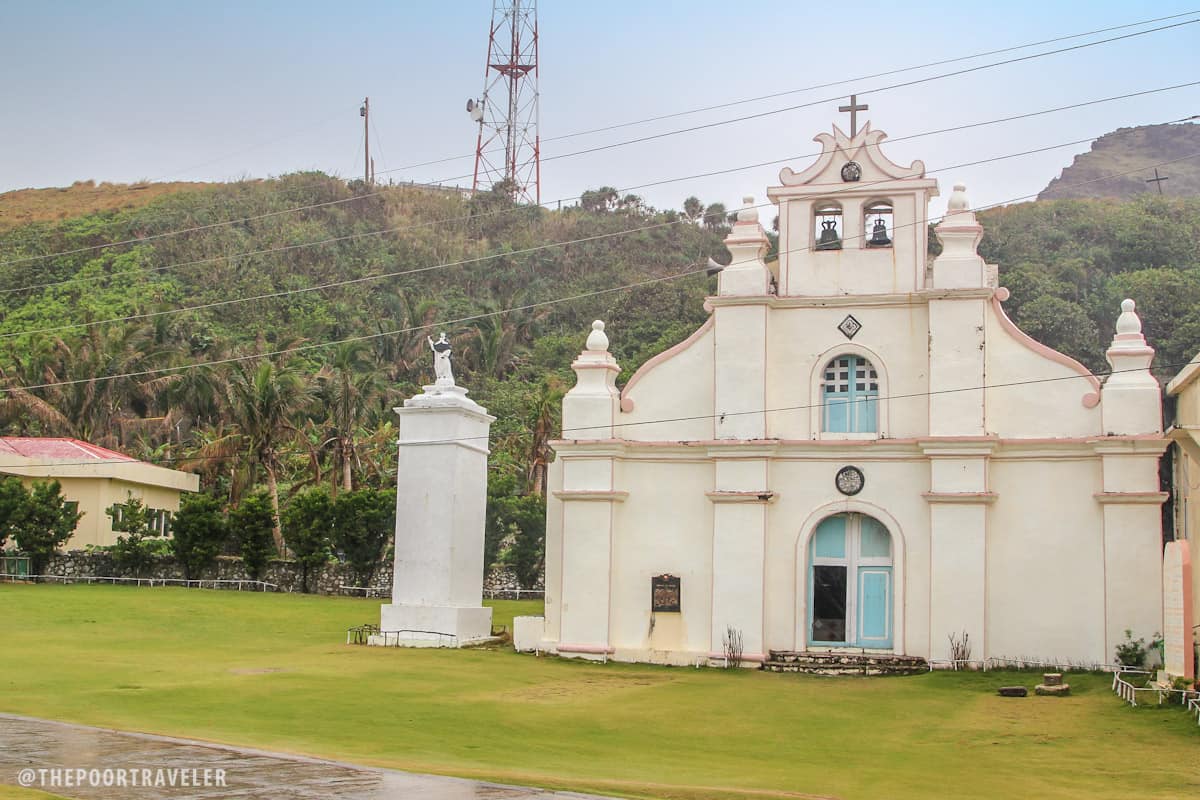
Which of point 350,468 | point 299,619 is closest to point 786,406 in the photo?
point 299,619

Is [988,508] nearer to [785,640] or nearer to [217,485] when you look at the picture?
[785,640]

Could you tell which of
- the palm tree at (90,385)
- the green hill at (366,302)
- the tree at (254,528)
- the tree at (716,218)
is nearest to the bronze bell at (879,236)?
the green hill at (366,302)

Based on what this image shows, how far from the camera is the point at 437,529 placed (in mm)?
26312

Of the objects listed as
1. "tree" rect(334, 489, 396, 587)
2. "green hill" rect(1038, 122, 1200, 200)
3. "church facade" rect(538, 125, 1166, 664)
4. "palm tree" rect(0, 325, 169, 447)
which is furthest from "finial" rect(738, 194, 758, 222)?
"green hill" rect(1038, 122, 1200, 200)

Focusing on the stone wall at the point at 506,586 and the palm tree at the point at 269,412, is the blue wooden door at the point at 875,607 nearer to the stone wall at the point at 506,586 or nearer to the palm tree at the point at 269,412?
the stone wall at the point at 506,586

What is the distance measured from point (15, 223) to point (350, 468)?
61015 millimetres

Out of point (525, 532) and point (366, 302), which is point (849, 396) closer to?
point (525, 532)

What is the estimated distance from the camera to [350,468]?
44.2m

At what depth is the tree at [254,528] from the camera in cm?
3825

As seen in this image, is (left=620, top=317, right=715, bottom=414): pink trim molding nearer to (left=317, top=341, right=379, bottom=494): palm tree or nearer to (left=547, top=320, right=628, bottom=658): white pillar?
(left=547, top=320, right=628, bottom=658): white pillar

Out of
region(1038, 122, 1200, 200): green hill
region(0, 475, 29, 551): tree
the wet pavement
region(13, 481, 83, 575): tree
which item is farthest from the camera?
region(1038, 122, 1200, 200): green hill

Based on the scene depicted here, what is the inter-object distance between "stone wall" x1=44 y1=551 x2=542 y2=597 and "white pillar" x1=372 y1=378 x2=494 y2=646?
40.0 ft

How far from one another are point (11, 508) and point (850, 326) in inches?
969

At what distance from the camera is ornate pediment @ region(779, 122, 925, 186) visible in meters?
25.2
